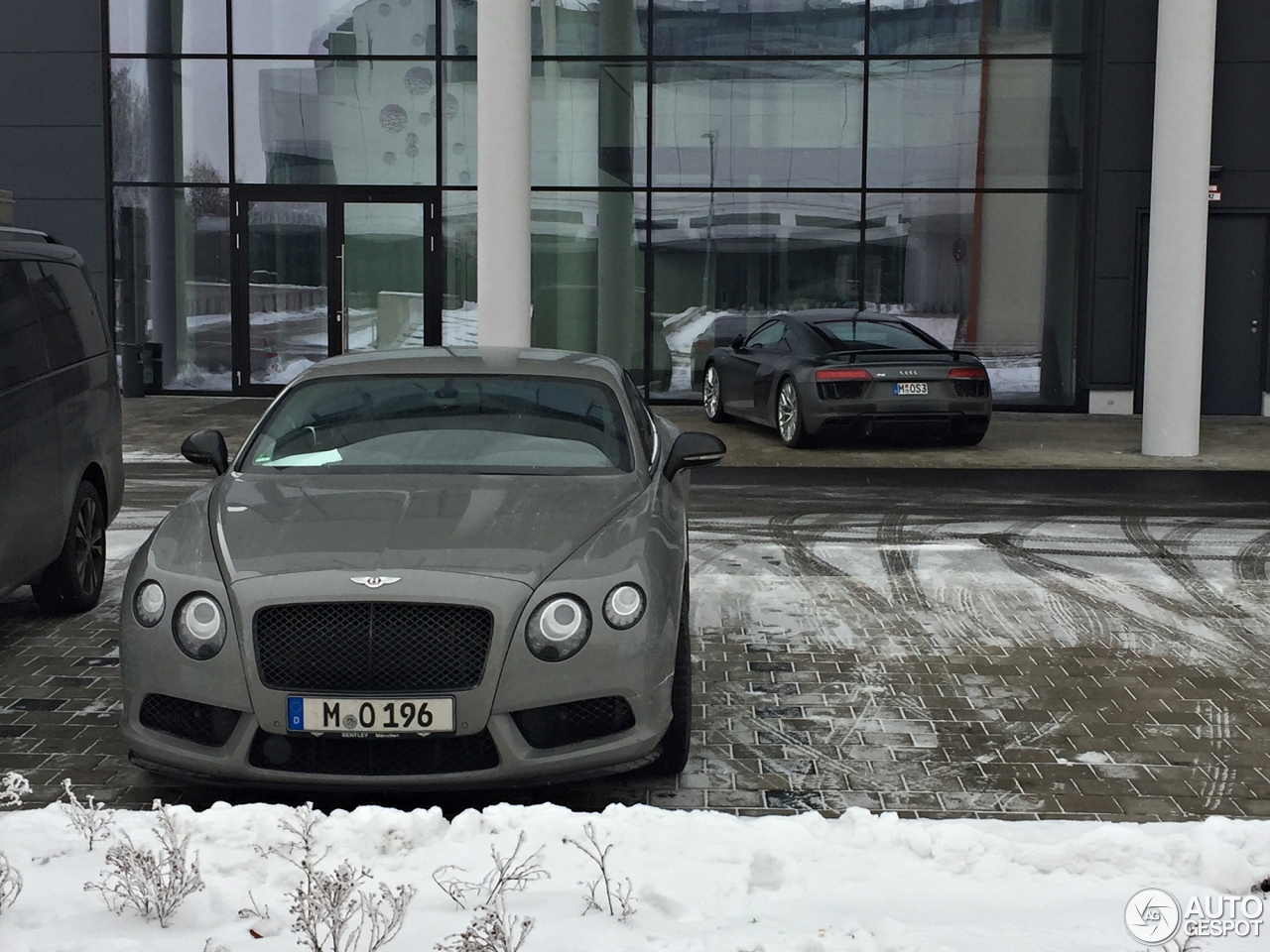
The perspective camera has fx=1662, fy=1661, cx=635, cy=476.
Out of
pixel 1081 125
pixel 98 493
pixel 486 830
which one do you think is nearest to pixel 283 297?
pixel 1081 125

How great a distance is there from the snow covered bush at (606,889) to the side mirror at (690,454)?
266 cm

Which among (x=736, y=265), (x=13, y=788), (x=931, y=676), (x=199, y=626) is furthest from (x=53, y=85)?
(x=13, y=788)

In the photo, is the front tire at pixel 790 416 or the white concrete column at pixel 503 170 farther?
the white concrete column at pixel 503 170

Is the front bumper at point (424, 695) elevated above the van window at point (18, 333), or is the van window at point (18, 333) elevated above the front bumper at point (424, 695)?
the van window at point (18, 333)

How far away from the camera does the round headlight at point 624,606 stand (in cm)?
543

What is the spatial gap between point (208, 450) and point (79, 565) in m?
2.12

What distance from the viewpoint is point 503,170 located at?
17406 millimetres

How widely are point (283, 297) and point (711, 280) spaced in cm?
578

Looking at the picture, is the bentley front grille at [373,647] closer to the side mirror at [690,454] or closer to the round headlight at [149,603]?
the round headlight at [149,603]

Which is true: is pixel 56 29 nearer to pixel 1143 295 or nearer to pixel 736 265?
pixel 736 265

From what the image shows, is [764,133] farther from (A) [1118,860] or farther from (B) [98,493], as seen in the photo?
(A) [1118,860]

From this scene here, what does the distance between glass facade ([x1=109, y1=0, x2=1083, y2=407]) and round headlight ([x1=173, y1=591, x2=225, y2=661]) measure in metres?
16.8

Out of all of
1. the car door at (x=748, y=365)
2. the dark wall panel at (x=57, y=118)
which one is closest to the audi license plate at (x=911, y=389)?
the car door at (x=748, y=365)

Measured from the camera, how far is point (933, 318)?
21.7 m
